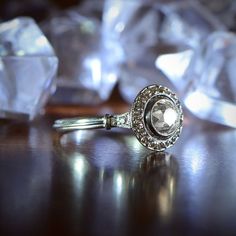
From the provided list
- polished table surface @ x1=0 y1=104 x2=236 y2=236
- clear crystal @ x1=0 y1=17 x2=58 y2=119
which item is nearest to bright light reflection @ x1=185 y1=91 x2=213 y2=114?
polished table surface @ x1=0 y1=104 x2=236 y2=236

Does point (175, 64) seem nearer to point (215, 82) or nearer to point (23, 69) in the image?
point (215, 82)

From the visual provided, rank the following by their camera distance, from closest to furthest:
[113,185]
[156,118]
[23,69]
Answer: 1. [113,185]
2. [156,118]
3. [23,69]

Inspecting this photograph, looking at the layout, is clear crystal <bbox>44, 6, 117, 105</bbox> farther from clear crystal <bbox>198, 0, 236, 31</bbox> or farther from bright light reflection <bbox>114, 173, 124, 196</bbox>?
bright light reflection <bbox>114, 173, 124, 196</bbox>

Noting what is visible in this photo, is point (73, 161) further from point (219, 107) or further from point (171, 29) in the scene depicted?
point (171, 29)

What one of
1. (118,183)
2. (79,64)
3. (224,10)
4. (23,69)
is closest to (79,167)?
(118,183)

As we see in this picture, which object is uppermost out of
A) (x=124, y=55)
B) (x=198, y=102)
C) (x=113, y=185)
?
(x=124, y=55)

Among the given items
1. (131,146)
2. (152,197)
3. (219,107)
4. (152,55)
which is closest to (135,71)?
(152,55)
